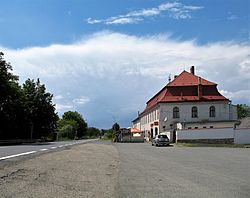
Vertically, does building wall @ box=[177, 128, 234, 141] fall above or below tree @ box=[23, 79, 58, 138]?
below

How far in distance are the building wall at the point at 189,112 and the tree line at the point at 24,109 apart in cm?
2396

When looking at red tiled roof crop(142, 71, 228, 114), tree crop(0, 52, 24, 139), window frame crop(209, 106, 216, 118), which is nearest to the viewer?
tree crop(0, 52, 24, 139)

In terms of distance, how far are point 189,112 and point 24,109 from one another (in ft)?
105

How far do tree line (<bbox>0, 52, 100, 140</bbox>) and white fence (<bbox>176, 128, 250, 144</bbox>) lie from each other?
28.2 meters

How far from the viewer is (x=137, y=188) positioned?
11.0 m

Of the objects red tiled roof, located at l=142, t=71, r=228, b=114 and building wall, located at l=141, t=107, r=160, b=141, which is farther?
building wall, located at l=141, t=107, r=160, b=141

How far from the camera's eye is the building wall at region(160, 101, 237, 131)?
78.1m

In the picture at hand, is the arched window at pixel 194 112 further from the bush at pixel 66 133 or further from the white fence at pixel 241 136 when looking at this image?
the bush at pixel 66 133

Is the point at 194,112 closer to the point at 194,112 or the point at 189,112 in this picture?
the point at 194,112

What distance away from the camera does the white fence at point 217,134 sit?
50.4m

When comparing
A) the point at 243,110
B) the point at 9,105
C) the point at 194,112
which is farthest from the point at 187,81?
the point at 243,110

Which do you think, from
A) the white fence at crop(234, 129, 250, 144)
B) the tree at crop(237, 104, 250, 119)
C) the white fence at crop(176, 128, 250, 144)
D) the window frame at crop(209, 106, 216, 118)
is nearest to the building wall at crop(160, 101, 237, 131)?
the window frame at crop(209, 106, 216, 118)

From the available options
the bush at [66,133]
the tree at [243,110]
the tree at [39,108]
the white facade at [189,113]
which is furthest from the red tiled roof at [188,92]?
the tree at [243,110]

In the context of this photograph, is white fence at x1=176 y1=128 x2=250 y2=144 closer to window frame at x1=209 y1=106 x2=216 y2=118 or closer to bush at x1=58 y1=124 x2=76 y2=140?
window frame at x1=209 y1=106 x2=216 y2=118
